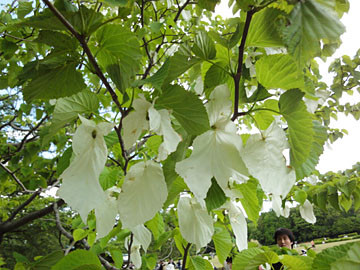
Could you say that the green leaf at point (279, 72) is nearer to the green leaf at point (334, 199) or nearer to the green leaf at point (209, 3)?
the green leaf at point (209, 3)

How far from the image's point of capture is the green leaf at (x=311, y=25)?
0.70 ft

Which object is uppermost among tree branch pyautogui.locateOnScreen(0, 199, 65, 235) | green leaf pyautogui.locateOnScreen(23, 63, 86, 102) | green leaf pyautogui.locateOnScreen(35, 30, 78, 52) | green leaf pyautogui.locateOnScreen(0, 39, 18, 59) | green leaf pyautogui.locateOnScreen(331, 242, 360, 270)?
green leaf pyautogui.locateOnScreen(0, 39, 18, 59)

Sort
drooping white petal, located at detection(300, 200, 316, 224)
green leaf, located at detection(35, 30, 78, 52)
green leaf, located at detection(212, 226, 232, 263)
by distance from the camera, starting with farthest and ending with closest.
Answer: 1. drooping white petal, located at detection(300, 200, 316, 224)
2. green leaf, located at detection(212, 226, 232, 263)
3. green leaf, located at detection(35, 30, 78, 52)

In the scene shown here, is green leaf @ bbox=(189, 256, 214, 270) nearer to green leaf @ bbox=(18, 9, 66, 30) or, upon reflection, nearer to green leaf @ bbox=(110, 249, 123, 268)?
green leaf @ bbox=(110, 249, 123, 268)

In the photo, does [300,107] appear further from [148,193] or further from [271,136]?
[148,193]

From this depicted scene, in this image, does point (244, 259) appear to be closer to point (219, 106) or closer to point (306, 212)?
point (219, 106)

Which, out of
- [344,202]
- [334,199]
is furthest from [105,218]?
[344,202]

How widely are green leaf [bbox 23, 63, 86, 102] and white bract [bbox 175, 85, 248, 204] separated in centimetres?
18

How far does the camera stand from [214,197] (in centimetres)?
36

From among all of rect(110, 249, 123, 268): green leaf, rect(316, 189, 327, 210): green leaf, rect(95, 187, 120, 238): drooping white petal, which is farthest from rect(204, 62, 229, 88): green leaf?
rect(316, 189, 327, 210): green leaf

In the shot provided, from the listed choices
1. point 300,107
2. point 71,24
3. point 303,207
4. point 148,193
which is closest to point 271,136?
point 300,107

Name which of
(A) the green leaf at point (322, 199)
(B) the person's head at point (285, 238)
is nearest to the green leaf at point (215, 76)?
(A) the green leaf at point (322, 199)

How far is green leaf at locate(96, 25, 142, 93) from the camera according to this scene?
1.06 ft

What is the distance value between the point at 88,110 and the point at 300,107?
0.27 metres
